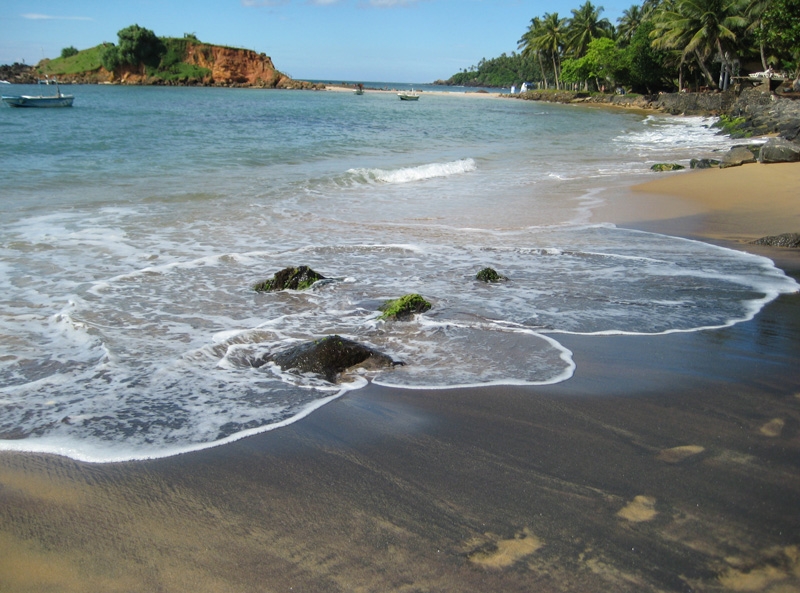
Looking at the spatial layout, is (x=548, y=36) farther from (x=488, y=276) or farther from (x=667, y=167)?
(x=488, y=276)

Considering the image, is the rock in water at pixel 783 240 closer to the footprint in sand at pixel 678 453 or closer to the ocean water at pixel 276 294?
the ocean water at pixel 276 294

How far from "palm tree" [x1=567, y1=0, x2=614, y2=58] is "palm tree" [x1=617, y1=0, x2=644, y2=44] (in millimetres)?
1535

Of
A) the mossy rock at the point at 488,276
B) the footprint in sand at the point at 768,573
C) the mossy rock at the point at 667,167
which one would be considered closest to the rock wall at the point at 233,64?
the mossy rock at the point at 667,167

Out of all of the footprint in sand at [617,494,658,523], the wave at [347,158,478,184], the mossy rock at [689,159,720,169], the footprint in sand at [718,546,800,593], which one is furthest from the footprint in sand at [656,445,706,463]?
the mossy rock at [689,159,720,169]

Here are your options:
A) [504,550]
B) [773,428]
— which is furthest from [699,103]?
[504,550]

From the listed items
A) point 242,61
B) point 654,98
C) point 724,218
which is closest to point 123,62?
point 242,61

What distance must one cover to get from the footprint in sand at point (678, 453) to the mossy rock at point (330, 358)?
183cm

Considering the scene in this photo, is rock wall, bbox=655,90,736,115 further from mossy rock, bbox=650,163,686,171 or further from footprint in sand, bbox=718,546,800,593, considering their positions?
footprint in sand, bbox=718,546,800,593

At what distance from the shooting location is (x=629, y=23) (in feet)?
274

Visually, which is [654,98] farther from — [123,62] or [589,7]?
[123,62]

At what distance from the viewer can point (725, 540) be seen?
2453 mm

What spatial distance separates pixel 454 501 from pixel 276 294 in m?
3.68

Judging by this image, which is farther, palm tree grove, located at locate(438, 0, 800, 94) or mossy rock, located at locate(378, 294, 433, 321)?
palm tree grove, located at locate(438, 0, 800, 94)

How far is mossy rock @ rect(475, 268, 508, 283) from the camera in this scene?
629 centimetres
